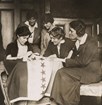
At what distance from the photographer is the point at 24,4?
2.13 metres

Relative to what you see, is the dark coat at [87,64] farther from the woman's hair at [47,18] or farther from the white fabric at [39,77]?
the woman's hair at [47,18]

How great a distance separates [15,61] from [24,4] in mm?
415

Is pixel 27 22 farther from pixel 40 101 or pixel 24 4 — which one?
pixel 40 101

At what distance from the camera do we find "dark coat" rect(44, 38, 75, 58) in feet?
6.30

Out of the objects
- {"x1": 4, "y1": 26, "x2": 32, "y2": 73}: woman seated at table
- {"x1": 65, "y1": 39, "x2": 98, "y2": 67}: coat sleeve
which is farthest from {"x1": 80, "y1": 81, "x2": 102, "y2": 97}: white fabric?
{"x1": 4, "y1": 26, "x2": 32, "y2": 73}: woman seated at table

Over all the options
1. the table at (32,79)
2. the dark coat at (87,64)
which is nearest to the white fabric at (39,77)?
the table at (32,79)

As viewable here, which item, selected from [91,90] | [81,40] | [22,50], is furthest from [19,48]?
[91,90]

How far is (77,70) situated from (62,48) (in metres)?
0.15

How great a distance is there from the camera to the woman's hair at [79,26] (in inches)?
75.5

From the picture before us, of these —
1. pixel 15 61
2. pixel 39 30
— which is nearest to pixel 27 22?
pixel 39 30

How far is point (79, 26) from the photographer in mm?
1921

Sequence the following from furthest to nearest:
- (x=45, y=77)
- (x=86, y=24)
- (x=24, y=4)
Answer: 1. (x=24, y=4)
2. (x=86, y=24)
3. (x=45, y=77)

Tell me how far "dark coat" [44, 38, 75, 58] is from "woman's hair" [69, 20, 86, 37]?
0.22ft

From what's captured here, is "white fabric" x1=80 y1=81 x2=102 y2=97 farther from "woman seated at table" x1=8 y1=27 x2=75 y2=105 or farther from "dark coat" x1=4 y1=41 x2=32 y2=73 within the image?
"dark coat" x1=4 y1=41 x2=32 y2=73
